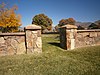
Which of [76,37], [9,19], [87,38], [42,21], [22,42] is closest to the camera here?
[22,42]

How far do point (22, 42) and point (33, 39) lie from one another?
0.52m

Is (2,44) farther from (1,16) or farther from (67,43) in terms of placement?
(1,16)

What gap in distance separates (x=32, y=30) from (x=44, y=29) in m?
32.1

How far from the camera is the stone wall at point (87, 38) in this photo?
623cm

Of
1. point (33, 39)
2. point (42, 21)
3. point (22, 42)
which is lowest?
point (22, 42)

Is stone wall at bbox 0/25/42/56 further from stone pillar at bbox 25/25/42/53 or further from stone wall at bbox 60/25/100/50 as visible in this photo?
stone wall at bbox 60/25/100/50

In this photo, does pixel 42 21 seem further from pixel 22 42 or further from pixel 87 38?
pixel 22 42

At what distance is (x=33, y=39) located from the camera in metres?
5.11

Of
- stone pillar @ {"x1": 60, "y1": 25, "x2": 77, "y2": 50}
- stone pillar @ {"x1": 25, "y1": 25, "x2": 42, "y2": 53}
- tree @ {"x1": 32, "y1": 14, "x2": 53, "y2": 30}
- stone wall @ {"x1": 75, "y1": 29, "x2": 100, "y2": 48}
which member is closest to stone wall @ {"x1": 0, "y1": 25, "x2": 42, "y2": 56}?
stone pillar @ {"x1": 25, "y1": 25, "x2": 42, "y2": 53}

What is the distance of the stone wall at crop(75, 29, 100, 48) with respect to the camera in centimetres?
623

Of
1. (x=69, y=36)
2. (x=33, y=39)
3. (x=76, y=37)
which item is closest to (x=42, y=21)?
(x=76, y=37)

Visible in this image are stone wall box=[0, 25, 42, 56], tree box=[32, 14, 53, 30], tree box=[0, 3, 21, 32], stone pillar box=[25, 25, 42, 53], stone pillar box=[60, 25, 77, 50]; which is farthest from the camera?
tree box=[32, 14, 53, 30]

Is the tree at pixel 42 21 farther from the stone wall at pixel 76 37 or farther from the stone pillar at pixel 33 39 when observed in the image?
the stone pillar at pixel 33 39

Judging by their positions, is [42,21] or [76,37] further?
[42,21]
